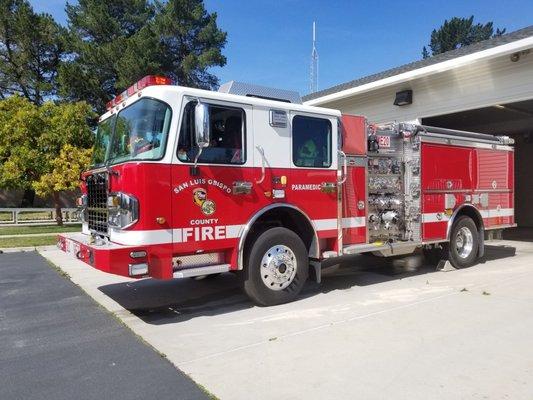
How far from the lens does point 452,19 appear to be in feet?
209

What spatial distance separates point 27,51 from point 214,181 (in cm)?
3472

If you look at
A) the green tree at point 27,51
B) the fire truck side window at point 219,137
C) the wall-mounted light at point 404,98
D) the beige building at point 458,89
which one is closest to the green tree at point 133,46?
the green tree at point 27,51

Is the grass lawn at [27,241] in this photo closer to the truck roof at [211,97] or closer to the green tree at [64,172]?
the green tree at [64,172]

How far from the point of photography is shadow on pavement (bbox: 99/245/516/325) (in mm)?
6195

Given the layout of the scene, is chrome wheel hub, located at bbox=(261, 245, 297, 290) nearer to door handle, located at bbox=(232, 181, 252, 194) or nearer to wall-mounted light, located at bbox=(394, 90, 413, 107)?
door handle, located at bbox=(232, 181, 252, 194)

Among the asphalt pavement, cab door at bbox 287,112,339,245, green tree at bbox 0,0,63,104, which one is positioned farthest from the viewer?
green tree at bbox 0,0,63,104

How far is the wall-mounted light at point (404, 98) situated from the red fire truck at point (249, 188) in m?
4.83

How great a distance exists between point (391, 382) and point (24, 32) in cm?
3694

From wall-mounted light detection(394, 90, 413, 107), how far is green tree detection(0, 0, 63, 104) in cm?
2830

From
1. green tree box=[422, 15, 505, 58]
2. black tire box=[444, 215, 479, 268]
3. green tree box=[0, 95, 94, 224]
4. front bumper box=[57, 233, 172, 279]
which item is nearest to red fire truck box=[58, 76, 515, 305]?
front bumper box=[57, 233, 172, 279]

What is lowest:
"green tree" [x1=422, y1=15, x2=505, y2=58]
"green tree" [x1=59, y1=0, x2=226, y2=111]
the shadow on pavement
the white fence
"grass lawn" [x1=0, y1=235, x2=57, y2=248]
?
the shadow on pavement

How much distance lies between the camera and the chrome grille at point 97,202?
5912 millimetres

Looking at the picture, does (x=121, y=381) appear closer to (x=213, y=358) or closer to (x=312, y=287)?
(x=213, y=358)

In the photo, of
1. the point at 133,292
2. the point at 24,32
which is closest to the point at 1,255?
the point at 133,292
